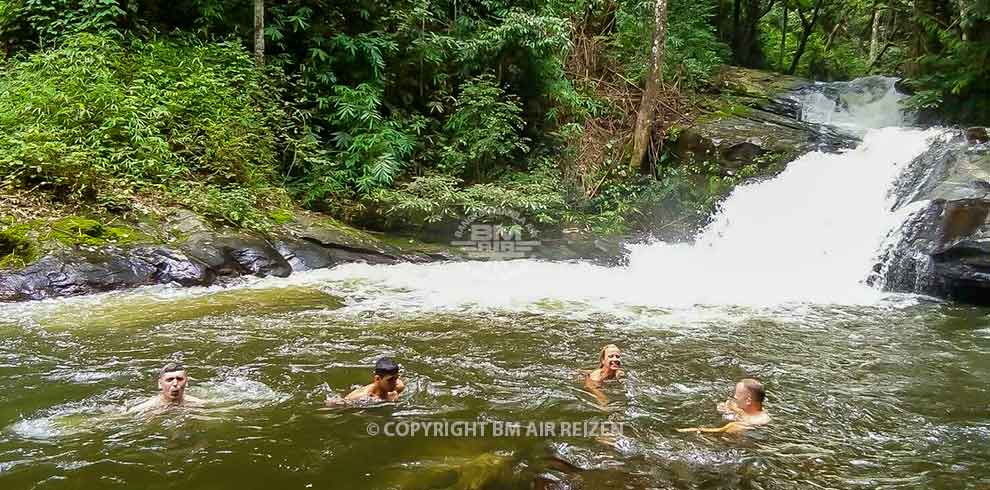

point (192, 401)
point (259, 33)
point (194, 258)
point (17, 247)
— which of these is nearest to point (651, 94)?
point (259, 33)

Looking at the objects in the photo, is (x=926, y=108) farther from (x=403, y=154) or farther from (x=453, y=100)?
(x=403, y=154)

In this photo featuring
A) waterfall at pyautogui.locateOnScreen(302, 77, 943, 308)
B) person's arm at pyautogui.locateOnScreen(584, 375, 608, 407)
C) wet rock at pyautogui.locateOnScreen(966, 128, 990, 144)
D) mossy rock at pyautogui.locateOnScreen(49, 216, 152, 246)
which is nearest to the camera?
person's arm at pyautogui.locateOnScreen(584, 375, 608, 407)

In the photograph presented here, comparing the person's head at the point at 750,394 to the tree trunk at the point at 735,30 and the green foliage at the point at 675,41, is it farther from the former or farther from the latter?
the tree trunk at the point at 735,30

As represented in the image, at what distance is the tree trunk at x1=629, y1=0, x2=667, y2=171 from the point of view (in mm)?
13523

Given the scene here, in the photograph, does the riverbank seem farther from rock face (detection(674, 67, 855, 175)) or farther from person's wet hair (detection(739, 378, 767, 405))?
person's wet hair (detection(739, 378, 767, 405))

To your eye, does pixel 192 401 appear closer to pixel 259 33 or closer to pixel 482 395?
pixel 482 395

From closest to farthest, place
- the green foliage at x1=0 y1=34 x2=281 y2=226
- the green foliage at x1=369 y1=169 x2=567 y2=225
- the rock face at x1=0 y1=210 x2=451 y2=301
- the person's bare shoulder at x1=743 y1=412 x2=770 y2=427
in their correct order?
the person's bare shoulder at x1=743 y1=412 x2=770 y2=427 < the rock face at x1=0 y1=210 x2=451 y2=301 < the green foliage at x1=0 y1=34 x2=281 y2=226 < the green foliage at x1=369 y1=169 x2=567 y2=225

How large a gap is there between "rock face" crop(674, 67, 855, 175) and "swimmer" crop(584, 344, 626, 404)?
9.30 metres

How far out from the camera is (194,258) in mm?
8555

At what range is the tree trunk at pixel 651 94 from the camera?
13.5 meters

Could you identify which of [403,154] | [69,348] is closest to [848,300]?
[403,154]

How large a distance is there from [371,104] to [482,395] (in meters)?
8.59

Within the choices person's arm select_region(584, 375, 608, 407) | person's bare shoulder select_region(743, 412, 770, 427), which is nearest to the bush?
person's arm select_region(584, 375, 608, 407)

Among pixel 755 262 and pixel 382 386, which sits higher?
pixel 382 386
